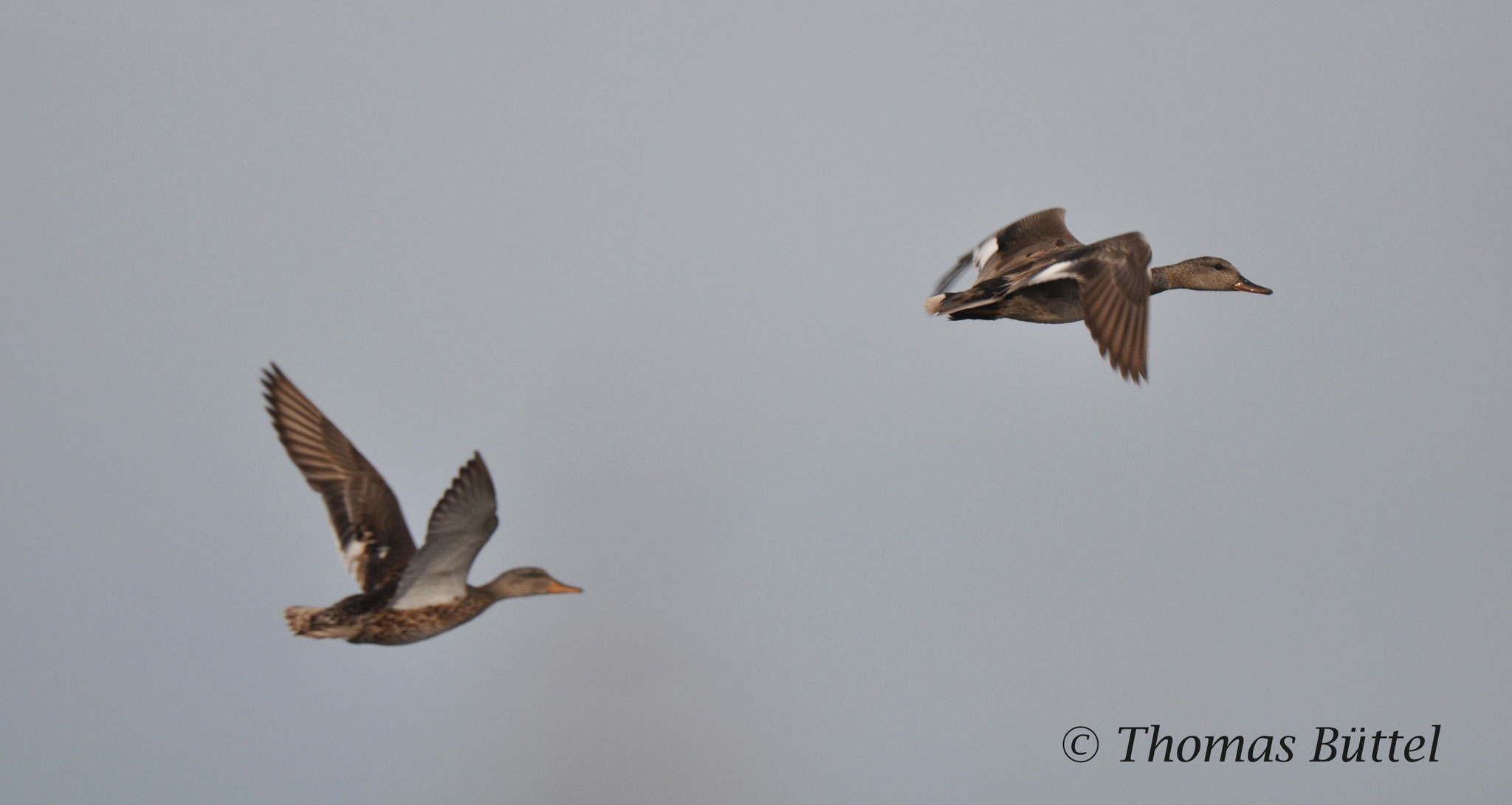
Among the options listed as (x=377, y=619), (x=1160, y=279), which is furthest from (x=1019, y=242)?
(x=377, y=619)

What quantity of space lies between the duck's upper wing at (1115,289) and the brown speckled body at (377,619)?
17.7ft

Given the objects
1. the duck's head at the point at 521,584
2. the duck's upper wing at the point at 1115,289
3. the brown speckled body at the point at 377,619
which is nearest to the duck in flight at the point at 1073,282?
the duck's upper wing at the point at 1115,289

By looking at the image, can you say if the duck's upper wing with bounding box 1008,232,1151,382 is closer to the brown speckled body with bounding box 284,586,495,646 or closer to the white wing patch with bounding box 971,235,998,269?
the white wing patch with bounding box 971,235,998,269

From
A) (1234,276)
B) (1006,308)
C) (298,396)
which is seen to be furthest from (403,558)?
(1234,276)

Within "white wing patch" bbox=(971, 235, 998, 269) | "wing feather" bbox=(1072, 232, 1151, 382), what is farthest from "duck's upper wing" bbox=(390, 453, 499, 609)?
"white wing patch" bbox=(971, 235, 998, 269)

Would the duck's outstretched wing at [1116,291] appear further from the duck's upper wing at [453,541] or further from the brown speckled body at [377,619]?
the brown speckled body at [377,619]

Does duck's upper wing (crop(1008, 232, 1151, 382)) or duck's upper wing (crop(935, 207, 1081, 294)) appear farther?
duck's upper wing (crop(935, 207, 1081, 294))

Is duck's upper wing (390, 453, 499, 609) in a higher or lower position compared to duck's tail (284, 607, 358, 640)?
higher

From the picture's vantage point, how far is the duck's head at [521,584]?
43.8 feet

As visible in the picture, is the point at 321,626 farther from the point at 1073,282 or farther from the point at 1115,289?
the point at 1073,282

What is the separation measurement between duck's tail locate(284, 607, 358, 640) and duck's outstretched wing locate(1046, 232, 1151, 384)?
624cm

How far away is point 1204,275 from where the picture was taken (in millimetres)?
16234

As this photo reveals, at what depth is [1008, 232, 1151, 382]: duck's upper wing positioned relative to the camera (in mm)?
12625

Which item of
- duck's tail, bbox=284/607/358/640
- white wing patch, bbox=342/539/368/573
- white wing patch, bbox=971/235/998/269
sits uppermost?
white wing patch, bbox=971/235/998/269
